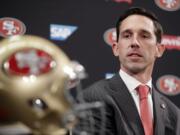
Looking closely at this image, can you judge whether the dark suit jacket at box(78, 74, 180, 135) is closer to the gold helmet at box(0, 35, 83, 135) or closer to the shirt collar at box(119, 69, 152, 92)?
the shirt collar at box(119, 69, 152, 92)

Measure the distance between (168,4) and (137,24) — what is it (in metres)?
0.76

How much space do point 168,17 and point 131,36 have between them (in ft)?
2.44

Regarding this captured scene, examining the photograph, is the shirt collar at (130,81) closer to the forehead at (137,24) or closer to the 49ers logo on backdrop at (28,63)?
the forehead at (137,24)

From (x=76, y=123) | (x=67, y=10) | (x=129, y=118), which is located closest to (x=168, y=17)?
(x=67, y=10)

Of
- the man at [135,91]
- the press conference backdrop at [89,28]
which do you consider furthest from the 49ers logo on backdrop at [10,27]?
the man at [135,91]

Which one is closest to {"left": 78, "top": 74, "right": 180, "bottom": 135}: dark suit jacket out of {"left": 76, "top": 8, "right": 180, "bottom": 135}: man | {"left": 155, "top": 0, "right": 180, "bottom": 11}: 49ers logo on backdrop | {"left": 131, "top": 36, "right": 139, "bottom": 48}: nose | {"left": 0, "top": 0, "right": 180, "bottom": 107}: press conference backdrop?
{"left": 76, "top": 8, "right": 180, "bottom": 135}: man

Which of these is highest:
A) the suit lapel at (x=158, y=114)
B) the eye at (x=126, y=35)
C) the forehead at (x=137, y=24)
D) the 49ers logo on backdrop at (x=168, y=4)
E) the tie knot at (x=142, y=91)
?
the 49ers logo on backdrop at (x=168, y=4)

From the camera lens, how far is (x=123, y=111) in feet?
4.10

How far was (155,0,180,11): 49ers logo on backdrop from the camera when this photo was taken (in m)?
2.06

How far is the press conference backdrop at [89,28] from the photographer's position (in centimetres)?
189

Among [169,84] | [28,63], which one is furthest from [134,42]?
[169,84]

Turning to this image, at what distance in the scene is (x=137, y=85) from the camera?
1344mm

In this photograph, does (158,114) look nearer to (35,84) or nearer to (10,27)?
(35,84)

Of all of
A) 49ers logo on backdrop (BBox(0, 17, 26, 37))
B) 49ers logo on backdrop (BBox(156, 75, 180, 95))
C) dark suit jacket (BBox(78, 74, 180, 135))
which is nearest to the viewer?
dark suit jacket (BBox(78, 74, 180, 135))
